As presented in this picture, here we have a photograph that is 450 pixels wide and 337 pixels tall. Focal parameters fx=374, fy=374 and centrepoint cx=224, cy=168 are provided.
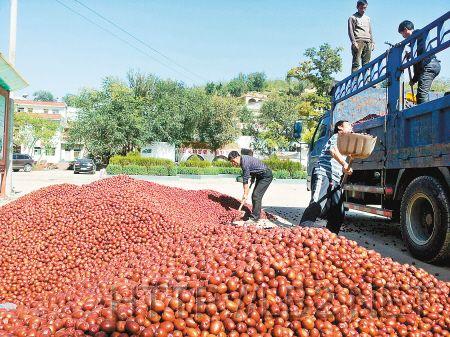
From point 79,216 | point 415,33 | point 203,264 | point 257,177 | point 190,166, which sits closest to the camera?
point 203,264

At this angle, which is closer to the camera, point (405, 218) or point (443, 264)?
point (443, 264)

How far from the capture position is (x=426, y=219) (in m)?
5.26

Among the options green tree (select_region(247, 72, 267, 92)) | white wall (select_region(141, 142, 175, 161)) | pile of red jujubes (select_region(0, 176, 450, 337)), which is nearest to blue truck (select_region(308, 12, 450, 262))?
pile of red jujubes (select_region(0, 176, 450, 337))

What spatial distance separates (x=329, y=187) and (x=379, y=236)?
2.86m

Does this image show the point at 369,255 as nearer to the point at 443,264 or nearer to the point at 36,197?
the point at 443,264

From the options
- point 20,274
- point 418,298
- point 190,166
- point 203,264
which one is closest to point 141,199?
point 20,274

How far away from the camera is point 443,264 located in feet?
16.4

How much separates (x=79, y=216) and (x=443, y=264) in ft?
15.5

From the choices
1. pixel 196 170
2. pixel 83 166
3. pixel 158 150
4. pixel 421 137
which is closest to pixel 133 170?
pixel 196 170

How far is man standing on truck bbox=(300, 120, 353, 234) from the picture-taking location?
16.8 feet

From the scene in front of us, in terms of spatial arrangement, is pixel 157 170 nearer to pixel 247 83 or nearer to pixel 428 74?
pixel 428 74

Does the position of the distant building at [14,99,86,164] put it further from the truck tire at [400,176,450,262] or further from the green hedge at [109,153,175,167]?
the truck tire at [400,176,450,262]

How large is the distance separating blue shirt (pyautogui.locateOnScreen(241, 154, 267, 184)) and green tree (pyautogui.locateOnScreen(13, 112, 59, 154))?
149ft

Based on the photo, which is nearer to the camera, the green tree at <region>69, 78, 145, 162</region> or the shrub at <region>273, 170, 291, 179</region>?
the shrub at <region>273, 170, 291, 179</region>
